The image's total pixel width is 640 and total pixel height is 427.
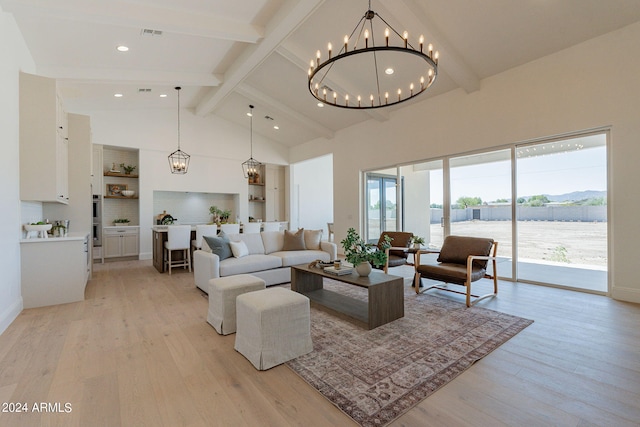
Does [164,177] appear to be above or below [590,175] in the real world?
above

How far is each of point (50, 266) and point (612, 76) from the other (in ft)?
25.4

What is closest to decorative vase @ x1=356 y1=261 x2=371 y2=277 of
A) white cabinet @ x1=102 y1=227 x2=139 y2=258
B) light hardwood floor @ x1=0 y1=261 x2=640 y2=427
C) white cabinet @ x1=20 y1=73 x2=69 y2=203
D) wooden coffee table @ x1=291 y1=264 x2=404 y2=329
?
wooden coffee table @ x1=291 y1=264 x2=404 y2=329

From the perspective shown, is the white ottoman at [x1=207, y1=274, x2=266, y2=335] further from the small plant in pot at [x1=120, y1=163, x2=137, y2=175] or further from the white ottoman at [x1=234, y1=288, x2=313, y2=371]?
the small plant in pot at [x1=120, y1=163, x2=137, y2=175]

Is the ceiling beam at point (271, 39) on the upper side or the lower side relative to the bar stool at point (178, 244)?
upper

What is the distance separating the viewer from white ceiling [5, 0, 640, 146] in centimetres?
358

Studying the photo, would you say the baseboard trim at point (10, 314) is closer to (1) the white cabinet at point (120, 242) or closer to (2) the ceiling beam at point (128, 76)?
(2) the ceiling beam at point (128, 76)

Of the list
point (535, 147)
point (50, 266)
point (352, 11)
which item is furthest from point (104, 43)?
point (535, 147)

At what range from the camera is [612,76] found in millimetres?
3840

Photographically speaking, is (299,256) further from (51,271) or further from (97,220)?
(97,220)


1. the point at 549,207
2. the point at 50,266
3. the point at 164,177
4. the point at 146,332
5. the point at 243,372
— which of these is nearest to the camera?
the point at 243,372

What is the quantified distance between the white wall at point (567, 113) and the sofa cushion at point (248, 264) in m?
3.74

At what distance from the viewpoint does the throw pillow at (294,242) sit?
533cm

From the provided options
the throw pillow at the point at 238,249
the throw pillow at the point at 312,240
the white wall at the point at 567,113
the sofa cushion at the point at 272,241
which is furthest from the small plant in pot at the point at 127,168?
the white wall at the point at 567,113

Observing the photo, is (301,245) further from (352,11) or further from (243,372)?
(352,11)
